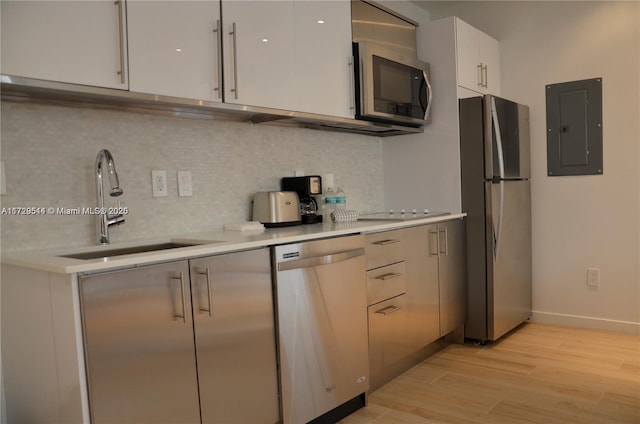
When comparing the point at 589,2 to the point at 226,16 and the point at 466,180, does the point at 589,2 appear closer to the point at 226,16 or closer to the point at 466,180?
the point at 466,180

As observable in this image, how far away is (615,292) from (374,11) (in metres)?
2.38

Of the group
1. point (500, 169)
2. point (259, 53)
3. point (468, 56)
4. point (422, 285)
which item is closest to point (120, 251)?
point (259, 53)

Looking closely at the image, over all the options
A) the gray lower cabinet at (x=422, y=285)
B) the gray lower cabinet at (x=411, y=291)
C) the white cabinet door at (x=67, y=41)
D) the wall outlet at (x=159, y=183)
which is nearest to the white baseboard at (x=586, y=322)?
Result: the gray lower cabinet at (x=411, y=291)

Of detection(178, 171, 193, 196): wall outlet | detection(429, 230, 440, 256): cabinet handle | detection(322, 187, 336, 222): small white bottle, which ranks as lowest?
detection(429, 230, 440, 256): cabinet handle

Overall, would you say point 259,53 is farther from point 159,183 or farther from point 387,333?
point 387,333

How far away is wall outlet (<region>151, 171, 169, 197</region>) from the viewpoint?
2227mm

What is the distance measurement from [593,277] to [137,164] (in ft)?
9.79

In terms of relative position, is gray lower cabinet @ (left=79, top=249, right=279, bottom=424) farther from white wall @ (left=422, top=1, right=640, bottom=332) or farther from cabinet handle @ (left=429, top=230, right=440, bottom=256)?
white wall @ (left=422, top=1, right=640, bottom=332)

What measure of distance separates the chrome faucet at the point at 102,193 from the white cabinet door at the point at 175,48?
0.29 metres

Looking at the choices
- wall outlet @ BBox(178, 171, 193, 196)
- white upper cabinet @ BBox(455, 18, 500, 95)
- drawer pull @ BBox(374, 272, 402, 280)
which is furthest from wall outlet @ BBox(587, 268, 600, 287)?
wall outlet @ BBox(178, 171, 193, 196)

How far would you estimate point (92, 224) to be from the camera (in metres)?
2.02

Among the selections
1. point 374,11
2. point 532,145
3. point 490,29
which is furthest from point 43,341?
point 490,29

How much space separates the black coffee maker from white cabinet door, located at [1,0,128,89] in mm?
1141

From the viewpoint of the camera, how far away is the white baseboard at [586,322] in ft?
11.0
